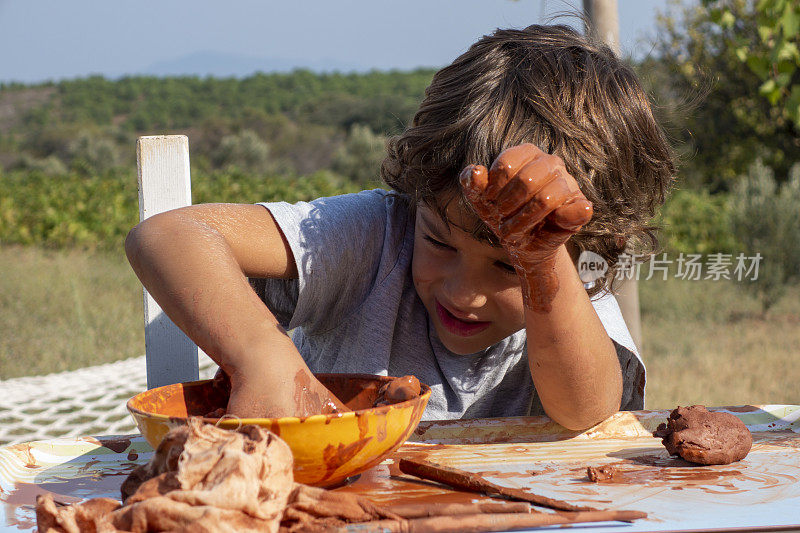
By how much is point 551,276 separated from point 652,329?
5.98 metres

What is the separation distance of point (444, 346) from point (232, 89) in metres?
37.3

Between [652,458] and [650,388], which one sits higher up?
[652,458]

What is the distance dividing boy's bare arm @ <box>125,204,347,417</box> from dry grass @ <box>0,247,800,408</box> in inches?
142

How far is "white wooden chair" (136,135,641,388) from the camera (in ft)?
5.47

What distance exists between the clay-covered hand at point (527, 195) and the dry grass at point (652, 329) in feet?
12.2

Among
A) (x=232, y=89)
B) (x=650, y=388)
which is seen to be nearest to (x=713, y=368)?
(x=650, y=388)

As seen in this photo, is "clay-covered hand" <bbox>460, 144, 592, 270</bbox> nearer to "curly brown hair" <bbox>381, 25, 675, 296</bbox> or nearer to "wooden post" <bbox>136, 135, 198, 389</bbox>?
"curly brown hair" <bbox>381, 25, 675, 296</bbox>

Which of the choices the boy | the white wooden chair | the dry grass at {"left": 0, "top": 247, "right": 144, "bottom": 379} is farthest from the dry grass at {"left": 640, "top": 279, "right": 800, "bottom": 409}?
the dry grass at {"left": 0, "top": 247, "right": 144, "bottom": 379}

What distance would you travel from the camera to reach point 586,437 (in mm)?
1419

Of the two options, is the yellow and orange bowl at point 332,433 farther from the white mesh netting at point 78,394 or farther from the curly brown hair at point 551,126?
the white mesh netting at point 78,394

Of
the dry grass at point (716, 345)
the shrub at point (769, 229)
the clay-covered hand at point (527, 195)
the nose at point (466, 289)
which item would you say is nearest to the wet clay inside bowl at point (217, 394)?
the nose at point (466, 289)

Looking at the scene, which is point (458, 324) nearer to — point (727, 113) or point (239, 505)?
point (239, 505)

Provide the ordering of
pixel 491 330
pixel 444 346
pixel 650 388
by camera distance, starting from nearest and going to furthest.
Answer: pixel 491 330
pixel 444 346
pixel 650 388

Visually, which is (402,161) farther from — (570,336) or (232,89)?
(232,89)
